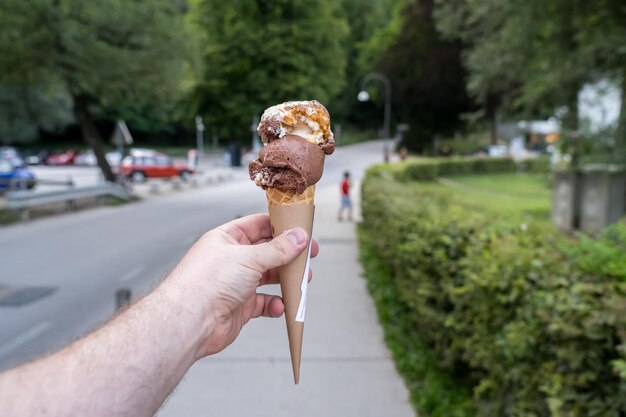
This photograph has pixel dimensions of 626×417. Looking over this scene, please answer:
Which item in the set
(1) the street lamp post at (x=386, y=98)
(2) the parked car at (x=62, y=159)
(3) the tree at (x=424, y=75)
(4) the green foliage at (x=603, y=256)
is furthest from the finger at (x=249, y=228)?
(2) the parked car at (x=62, y=159)

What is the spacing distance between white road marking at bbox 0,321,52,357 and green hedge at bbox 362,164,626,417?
483cm

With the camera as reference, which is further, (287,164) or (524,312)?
(524,312)

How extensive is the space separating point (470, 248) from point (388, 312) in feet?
9.27

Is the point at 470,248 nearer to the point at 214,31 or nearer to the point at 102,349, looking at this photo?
the point at 102,349

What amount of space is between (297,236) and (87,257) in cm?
1036

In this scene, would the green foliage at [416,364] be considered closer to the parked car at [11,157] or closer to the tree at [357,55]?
the parked car at [11,157]

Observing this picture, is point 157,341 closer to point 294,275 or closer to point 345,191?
point 294,275

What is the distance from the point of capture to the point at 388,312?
7.37 meters

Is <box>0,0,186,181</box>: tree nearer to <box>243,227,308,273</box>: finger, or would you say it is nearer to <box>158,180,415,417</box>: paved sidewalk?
<box>158,180,415,417</box>: paved sidewalk

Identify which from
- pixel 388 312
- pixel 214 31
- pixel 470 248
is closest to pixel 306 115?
pixel 470 248

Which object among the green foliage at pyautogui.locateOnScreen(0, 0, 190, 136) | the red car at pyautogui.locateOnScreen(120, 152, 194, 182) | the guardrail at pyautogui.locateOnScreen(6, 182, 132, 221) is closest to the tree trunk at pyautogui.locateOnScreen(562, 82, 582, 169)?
the green foliage at pyautogui.locateOnScreen(0, 0, 190, 136)

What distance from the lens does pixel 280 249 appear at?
1.94 m

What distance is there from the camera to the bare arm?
4.39 ft

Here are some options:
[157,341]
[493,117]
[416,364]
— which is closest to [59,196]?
[416,364]
